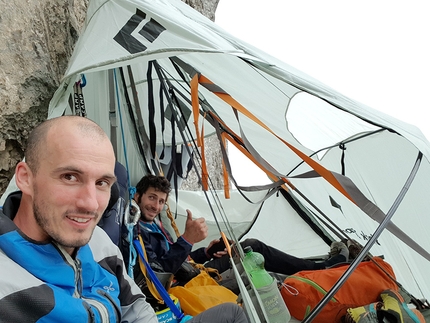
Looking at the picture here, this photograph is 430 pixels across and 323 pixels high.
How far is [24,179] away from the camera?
1141 mm

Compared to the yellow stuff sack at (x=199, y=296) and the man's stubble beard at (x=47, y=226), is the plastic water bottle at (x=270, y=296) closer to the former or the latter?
the yellow stuff sack at (x=199, y=296)

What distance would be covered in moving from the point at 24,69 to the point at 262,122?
4.51ft

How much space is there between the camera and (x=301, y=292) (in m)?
2.41

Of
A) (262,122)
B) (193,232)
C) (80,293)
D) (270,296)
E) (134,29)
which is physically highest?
(134,29)

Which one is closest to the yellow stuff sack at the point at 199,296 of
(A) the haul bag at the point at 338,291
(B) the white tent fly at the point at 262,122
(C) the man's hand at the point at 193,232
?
(C) the man's hand at the point at 193,232

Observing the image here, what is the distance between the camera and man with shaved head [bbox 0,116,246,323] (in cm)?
103

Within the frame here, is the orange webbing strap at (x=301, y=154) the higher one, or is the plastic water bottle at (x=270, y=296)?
the orange webbing strap at (x=301, y=154)

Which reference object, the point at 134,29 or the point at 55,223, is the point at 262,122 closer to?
the point at 134,29

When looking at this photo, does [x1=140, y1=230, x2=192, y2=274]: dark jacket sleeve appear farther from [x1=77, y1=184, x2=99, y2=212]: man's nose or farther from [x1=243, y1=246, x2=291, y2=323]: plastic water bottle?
[x1=77, y1=184, x2=99, y2=212]: man's nose

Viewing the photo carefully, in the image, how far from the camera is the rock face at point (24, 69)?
6.73 ft

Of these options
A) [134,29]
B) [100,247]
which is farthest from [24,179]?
[134,29]

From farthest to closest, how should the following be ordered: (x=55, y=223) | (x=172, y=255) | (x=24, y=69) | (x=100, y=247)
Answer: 1. (x=172, y=255)
2. (x=24, y=69)
3. (x=100, y=247)
4. (x=55, y=223)

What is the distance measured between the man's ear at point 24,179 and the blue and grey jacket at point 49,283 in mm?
93

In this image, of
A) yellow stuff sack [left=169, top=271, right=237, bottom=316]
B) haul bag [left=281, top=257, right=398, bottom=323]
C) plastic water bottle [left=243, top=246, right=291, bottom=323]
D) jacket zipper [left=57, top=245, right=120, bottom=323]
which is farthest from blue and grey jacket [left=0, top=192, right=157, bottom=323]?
haul bag [left=281, top=257, right=398, bottom=323]
